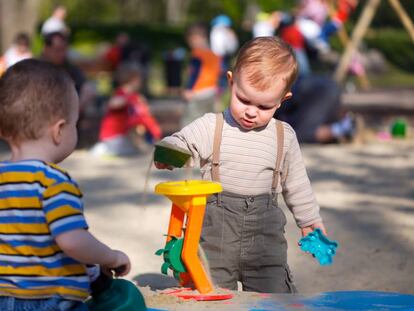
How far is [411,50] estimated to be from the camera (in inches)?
1180

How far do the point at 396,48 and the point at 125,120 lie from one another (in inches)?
840

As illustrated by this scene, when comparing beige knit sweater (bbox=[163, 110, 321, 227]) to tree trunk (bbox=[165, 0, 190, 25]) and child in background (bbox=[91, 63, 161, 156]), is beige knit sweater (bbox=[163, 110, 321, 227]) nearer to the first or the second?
child in background (bbox=[91, 63, 161, 156])

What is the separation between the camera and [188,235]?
338 centimetres

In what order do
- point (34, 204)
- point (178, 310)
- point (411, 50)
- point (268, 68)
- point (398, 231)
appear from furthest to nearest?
point (411, 50), point (398, 231), point (268, 68), point (178, 310), point (34, 204)

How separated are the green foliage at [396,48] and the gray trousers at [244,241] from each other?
27.0m

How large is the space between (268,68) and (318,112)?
719 centimetres

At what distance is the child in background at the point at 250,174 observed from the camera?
3682mm

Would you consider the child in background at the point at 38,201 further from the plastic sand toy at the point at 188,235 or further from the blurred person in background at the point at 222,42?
the blurred person in background at the point at 222,42

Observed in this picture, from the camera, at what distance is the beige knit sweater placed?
12.3ft

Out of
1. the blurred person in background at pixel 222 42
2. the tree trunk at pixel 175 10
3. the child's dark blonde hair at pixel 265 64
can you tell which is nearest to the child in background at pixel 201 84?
the blurred person in background at pixel 222 42

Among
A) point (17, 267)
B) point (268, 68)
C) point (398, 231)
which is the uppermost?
point (268, 68)

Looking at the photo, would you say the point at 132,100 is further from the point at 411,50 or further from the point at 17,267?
the point at 411,50

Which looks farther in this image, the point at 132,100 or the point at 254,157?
the point at 132,100

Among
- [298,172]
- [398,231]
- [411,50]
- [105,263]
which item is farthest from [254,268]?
[411,50]
